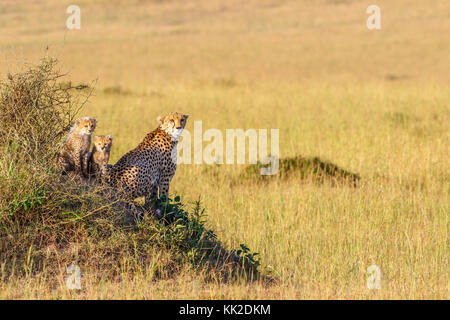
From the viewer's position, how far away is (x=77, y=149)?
688 centimetres

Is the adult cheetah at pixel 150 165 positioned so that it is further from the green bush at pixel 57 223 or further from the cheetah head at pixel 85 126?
the cheetah head at pixel 85 126

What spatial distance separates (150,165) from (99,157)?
49 centimetres

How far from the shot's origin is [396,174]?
11617mm

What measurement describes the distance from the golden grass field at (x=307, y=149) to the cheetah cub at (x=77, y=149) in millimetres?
454

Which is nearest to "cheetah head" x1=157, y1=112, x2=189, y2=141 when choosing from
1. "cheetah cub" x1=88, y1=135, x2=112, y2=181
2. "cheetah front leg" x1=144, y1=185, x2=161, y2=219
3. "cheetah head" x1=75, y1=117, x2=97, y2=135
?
"cheetah front leg" x1=144, y1=185, x2=161, y2=219

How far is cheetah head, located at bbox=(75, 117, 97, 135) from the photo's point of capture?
22.5 feet

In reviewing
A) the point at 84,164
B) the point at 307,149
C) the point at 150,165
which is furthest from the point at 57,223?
the point at 307,149

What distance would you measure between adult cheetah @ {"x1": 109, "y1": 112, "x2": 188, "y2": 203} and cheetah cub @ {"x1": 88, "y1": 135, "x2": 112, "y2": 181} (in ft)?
0.33

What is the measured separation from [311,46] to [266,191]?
116 feet

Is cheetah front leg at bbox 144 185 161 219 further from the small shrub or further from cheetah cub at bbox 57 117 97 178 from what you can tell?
the small shrub

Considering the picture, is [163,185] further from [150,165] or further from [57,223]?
[57,223]

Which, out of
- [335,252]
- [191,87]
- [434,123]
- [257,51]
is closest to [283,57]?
[257,51]
